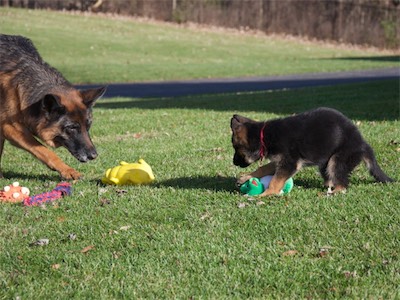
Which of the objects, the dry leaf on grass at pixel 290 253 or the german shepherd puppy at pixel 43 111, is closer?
the dry leaf on grass at pixel 290 253

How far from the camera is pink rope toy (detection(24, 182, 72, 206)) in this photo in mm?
7211

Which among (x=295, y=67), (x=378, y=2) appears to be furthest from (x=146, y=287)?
(x=378, y=2)

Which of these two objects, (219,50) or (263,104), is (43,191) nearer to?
(263,104)

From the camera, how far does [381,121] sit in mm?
11781

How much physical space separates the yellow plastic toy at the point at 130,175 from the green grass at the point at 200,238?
0.14 metres

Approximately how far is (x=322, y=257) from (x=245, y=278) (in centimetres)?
74

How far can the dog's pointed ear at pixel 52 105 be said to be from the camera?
771 centimetres

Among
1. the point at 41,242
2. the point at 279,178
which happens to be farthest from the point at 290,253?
the point at 41,242

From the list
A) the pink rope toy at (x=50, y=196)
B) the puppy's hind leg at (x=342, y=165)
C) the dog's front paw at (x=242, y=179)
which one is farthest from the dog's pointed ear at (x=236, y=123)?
the pink rope toy at (x=50, y=196)

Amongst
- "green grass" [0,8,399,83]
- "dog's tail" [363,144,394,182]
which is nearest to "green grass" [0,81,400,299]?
"dog's tail" [363,144,394,182]

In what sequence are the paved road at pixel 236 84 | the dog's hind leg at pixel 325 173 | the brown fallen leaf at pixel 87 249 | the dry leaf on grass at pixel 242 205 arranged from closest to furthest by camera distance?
the brown fallen leaf at pixel 87 249 → the dry leaf on grass at pixel 242 205 → the dog's hind leg at pixel 325 173 → the paved road at pixel 236 84

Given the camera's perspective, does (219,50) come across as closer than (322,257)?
No

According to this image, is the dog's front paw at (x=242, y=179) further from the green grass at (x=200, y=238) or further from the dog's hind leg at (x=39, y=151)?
the dog's hind leg at (x=39, y=151)

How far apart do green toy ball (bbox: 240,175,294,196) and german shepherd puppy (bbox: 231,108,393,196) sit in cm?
15
